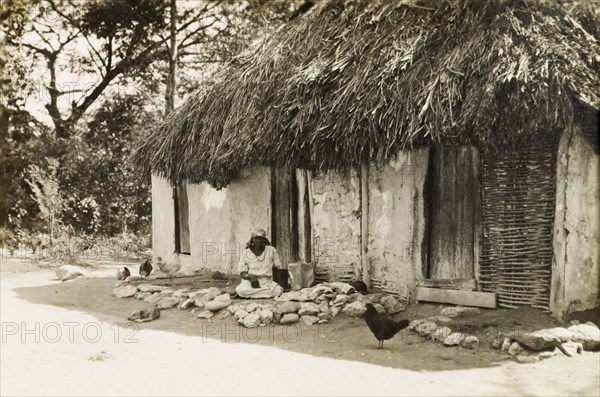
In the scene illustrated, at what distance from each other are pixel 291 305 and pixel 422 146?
8.72ft

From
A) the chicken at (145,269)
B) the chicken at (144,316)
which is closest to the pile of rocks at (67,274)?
the chicken at (145,269)

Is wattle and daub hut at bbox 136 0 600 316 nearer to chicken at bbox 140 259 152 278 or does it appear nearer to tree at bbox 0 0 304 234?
chicken at bbox 140 259 152 278

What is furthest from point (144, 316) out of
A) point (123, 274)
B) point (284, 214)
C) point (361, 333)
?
point (123, 274)

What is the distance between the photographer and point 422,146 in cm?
699

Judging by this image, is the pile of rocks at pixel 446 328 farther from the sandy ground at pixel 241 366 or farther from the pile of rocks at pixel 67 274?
the pile of rocks at pixel 67 274

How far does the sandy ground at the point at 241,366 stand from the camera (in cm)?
422

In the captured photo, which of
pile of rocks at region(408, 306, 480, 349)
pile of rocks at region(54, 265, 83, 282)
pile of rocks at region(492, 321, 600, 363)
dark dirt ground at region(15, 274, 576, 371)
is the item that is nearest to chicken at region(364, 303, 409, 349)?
dark dirt ground at region(15, 274, 576, 371)

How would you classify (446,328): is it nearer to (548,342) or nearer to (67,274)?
(548,342)

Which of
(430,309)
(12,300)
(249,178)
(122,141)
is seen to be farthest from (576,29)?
(122,141)

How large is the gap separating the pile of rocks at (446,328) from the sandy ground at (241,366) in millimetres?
119

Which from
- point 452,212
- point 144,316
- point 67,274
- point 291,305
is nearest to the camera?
point 291,305

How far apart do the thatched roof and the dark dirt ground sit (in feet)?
6.61

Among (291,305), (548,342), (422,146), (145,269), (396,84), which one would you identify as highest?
(396,84)

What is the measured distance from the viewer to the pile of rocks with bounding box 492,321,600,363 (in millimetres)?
5031
